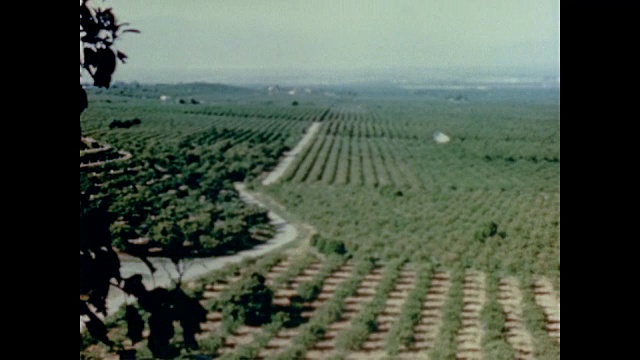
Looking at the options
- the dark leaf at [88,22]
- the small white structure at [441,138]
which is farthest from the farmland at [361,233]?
the small white structure at [441,138]

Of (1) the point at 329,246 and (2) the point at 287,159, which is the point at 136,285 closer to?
(1) the point at 329,246

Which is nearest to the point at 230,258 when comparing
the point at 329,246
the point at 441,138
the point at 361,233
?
the point at 329,246

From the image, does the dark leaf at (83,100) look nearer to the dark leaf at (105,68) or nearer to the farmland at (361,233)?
the dark leaf at (105,68)

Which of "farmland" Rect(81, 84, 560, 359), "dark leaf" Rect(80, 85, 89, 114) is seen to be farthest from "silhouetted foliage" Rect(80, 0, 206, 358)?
"farmland" Rect(81, 84, 560, 359)

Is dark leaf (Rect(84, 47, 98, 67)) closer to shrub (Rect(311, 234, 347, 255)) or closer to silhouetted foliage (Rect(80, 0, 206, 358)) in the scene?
silhouetted foliage (Rect(80, 0, 206, 358))
